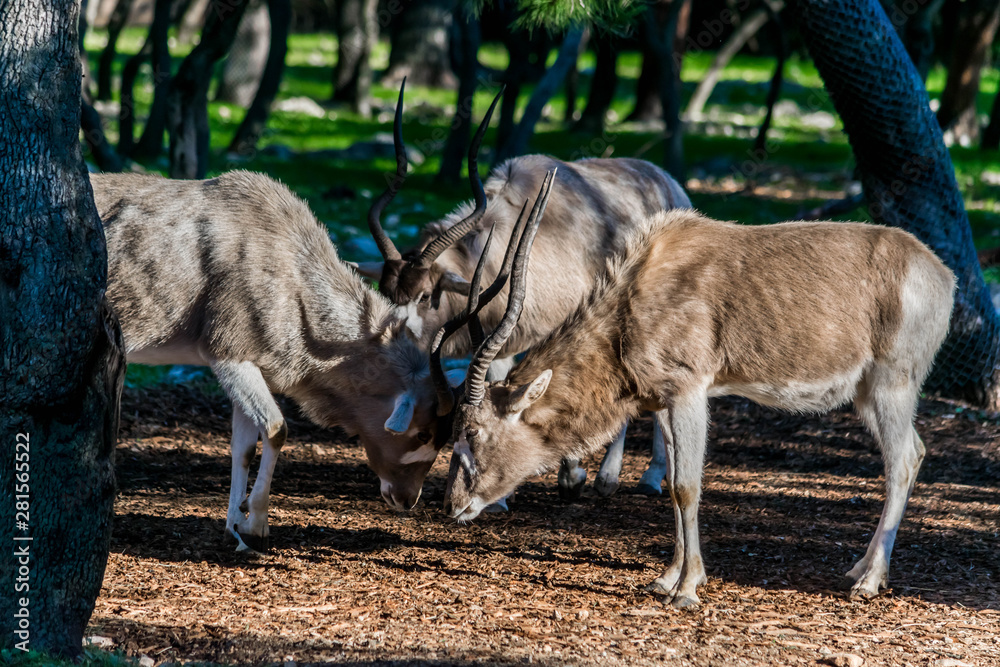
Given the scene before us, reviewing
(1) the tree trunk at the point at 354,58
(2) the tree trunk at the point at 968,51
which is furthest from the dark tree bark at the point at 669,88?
(1) the tree trunk at the point at 354,58

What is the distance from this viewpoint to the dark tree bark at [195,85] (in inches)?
426

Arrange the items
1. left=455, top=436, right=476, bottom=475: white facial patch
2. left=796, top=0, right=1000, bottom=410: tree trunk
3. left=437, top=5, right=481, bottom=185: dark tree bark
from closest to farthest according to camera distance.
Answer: left=455, top=436, right=476, bottom=475: white facial patch < left=796, top=0, right=1000, bottom=410: tree trunk < left=437, top=5, right=481, bottom=185: dark tree bark

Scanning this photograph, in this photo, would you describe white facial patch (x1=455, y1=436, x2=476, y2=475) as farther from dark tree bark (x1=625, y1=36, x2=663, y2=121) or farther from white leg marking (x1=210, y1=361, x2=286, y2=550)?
dark tree bark (x1=625, y1=36, x2=663, y2=121)

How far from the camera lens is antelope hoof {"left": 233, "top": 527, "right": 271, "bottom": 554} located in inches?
230

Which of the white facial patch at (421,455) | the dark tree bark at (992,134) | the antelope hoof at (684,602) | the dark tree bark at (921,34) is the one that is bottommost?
the antelope hoof at (684,602)

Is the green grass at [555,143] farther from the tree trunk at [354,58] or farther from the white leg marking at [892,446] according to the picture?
the white leg marking at [892,446]

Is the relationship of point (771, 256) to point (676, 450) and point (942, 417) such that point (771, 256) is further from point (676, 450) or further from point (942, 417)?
point (942, 417)

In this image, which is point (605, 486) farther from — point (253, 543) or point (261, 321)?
point (261, 321)

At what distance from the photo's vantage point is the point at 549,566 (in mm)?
5820

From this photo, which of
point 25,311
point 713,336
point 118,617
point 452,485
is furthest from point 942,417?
point 25,311

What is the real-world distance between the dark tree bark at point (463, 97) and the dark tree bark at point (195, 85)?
473 cm

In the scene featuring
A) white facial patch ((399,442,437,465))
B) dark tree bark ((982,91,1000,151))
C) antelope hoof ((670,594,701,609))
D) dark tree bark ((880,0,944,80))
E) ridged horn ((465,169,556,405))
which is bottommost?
antelope hoof ((670,594,701,609))

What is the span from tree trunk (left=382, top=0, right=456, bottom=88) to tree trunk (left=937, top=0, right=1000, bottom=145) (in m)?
13.0

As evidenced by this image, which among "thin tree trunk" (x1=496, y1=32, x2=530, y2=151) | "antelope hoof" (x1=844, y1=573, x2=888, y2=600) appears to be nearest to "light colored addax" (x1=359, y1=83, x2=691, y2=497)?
"antelope hoof" (x1=844, y1=573, x2=888, y2=600)
